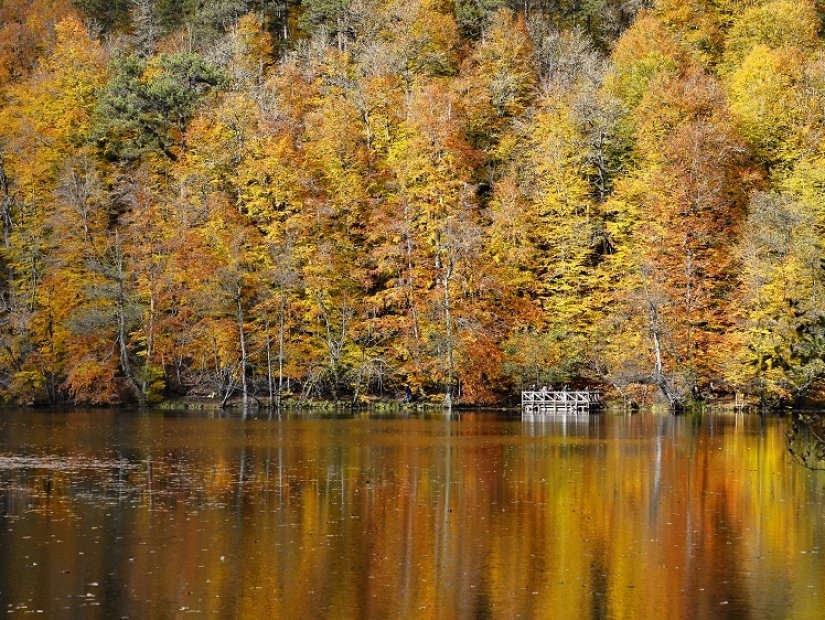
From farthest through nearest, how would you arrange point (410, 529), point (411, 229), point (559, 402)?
point (411, 229)
point (559, 402)
point (410, 529)

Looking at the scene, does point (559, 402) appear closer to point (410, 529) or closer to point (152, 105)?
point (152, 105)

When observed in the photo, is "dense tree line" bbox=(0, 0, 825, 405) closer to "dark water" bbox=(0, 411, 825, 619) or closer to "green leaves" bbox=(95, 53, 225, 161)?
"green leaves" bbox=(95, 53, 225, 161)

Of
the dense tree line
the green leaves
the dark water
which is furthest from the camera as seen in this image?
the green leaves

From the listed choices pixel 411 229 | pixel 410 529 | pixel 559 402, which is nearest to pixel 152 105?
pixel 411 229

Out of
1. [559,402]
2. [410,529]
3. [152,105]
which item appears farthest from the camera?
[152,105]

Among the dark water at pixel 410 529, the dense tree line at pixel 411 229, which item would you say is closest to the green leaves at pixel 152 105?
the dense tree line at pixel 411 229

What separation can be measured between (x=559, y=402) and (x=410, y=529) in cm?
3767

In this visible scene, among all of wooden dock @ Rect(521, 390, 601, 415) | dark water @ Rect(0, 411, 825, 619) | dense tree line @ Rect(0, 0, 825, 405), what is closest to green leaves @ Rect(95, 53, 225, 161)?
dense tree line @ Rect(0, 0, 825, 405)

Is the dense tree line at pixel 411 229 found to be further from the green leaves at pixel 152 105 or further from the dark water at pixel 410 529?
the dark water at pixel 410 529

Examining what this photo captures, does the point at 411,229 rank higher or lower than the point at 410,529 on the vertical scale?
higher

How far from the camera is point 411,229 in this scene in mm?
64500

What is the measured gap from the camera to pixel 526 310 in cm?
6353

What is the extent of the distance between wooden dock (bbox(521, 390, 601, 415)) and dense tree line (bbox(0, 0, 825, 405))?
61.9 inches

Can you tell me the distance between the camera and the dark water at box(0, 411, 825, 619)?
15750mm
